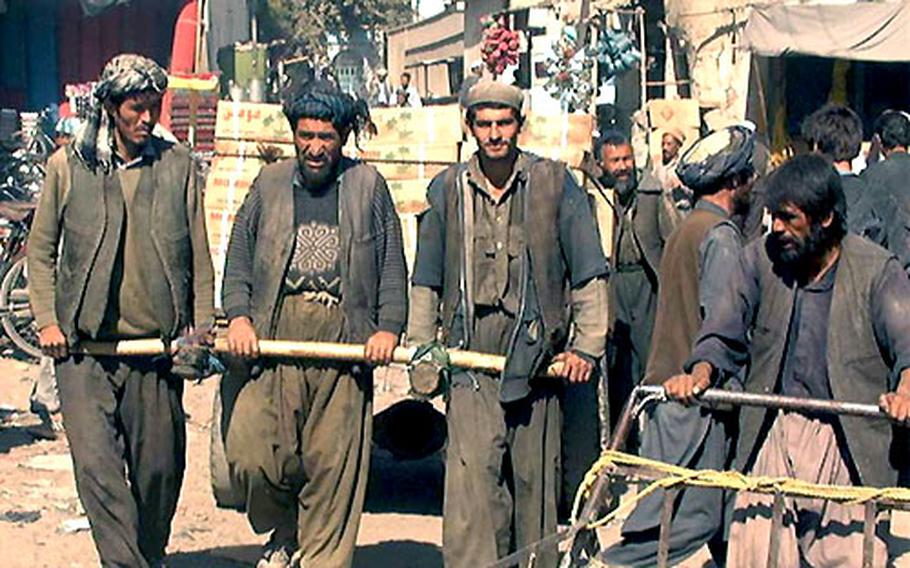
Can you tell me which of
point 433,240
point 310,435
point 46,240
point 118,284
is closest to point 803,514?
point 433,240

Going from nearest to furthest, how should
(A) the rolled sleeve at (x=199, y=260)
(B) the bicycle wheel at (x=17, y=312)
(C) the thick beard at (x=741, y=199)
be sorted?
(C) the thick beard at (x=741, y=199) < (A) the rolled sleeve at (x=199, y=260) < (B) the bicycle wheel at (x=17, y=312)

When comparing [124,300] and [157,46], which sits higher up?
[157,46]

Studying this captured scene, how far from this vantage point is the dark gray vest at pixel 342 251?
6.12m

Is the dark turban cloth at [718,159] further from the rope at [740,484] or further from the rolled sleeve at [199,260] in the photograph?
the rolled sleeve at [199,260]

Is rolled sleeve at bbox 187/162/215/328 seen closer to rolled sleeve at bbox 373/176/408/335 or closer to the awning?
rolled sleeve at bbox 373/176/408/335

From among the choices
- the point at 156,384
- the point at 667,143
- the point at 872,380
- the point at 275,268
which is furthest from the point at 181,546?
the point at 667,143

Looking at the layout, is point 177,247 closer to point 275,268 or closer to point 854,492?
point 275,268

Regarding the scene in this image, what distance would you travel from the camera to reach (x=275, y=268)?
241 inches

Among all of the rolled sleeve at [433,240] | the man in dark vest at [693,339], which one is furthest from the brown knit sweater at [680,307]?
the rolled sleeve at [433,240]

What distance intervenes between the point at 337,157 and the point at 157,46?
1502 cm

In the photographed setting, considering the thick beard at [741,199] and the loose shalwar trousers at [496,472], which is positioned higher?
the thick beard at [741,199]

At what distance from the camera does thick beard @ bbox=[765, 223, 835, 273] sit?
15.5 feet

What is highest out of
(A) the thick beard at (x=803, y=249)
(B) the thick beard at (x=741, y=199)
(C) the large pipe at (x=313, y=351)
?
(B) the thick beard at (x=741, y=199)

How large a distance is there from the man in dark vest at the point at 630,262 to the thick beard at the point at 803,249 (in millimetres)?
3391
